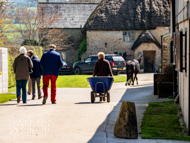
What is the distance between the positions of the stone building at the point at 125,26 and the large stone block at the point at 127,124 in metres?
38.6

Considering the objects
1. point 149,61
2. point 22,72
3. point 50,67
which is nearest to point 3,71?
point 22,72

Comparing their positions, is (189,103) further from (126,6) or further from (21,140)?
(126,6)

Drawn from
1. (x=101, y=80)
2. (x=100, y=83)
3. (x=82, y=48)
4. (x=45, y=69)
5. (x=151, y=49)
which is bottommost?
(x=100, y=83)

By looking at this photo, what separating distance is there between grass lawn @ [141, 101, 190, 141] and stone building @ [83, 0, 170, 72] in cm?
3481

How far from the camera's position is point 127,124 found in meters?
7.93

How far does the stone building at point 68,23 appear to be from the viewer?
5125 cm

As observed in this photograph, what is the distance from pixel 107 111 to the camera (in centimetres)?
1144

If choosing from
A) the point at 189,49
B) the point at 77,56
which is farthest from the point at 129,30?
the point at 189,49

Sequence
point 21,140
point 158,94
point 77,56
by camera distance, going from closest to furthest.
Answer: point 21,140, point 158,94, point 77,56

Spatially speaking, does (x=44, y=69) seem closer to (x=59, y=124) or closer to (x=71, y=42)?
(x=59, y=124)

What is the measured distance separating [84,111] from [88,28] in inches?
1427

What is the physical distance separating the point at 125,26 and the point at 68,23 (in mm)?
8404

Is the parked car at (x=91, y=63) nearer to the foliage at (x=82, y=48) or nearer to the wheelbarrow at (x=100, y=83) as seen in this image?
the foliage at (x=82, y=48)

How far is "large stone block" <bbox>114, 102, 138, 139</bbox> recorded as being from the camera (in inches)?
310
